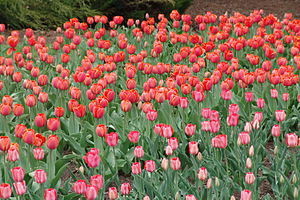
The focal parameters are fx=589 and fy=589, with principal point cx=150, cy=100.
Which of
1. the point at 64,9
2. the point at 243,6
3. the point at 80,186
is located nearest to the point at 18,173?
the point at 80,186

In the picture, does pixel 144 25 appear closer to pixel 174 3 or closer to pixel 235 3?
pixel 174 3

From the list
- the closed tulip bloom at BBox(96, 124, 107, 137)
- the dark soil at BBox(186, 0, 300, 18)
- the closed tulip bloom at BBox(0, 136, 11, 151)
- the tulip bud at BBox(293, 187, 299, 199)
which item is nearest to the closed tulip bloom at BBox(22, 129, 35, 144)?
the closed tulip bloom at BBox(0, 136, 11, 151)

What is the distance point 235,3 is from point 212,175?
10.8m

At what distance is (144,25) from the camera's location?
673 centimetres

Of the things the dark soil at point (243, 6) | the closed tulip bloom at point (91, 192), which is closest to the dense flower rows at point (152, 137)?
the closed tulip bloom at point (91, 192)

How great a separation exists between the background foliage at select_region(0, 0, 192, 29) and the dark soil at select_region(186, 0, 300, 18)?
8.82ft

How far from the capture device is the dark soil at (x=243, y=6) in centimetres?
1287

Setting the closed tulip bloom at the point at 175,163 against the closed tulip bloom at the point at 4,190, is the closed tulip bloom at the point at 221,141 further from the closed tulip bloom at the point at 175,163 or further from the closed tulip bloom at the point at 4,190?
the closed tulip bloom at the point at 4,190

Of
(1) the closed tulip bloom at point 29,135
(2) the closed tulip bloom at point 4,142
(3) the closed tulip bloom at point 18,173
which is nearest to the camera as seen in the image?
(3) the closed tulip bloom at point 18,173

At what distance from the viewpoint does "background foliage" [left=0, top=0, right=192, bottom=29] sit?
30.4 ft

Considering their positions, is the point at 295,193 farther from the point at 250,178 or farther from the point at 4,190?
the point at 4,190

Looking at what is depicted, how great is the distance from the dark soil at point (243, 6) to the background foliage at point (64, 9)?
2688mm

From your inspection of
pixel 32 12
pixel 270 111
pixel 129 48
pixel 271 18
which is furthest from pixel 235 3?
pixel 270 111

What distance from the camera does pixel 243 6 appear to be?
532 inches
